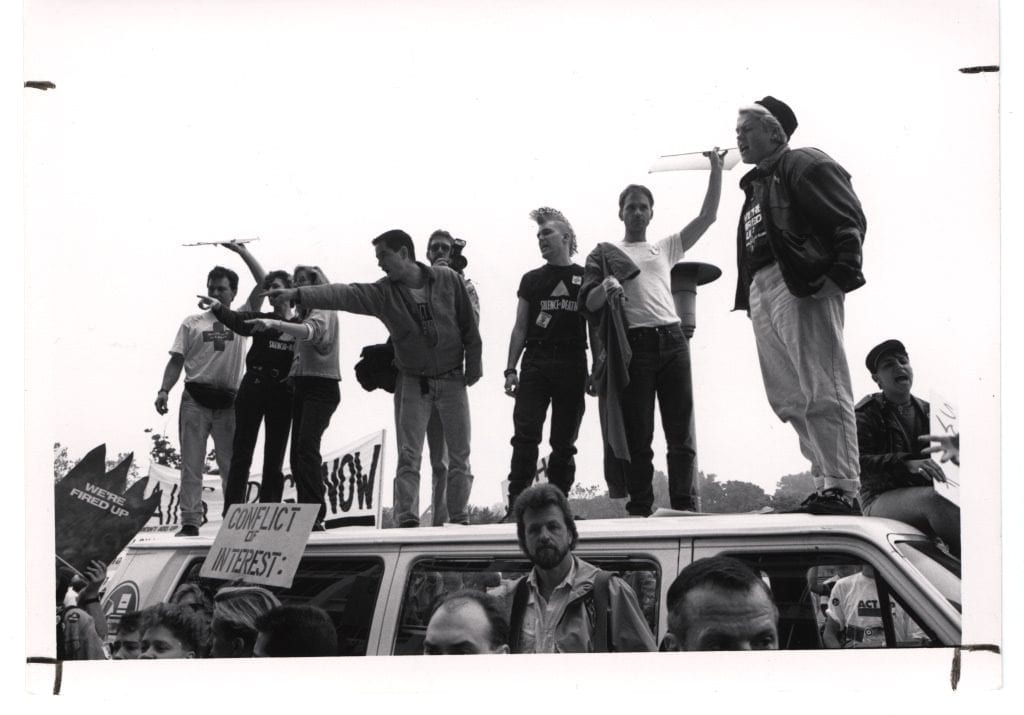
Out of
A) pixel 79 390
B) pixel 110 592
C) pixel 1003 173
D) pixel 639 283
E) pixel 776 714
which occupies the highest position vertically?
pixel 1003 173

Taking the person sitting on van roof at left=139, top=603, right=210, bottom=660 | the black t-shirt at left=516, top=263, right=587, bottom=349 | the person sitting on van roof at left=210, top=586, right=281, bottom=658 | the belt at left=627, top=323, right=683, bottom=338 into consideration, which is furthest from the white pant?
the person sitting on van roof at left=139, top=603, right=210, bottom=660

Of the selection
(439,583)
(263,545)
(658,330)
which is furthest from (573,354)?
(263,545)

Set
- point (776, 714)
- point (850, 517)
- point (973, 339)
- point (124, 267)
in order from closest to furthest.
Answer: point (850, 517) < point (776, 714) < point (973, 339) < point (124, 267)

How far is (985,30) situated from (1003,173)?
0.51m

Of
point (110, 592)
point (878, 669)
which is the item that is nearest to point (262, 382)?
point (110, 592)

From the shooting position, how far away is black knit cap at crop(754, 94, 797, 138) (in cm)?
396

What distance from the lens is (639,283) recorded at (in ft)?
13.3

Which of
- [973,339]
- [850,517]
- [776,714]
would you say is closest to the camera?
[850,517]

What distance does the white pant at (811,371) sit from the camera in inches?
149

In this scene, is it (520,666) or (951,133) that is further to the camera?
(951,133)

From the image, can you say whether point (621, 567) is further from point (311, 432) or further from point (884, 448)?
point (311, 432)

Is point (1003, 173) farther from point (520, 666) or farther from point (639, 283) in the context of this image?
point (520, 666)

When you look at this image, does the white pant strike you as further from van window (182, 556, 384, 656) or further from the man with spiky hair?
van window (182, 556, 384, 656)

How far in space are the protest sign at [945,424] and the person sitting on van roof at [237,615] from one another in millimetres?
2273
